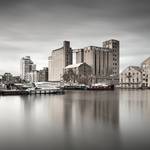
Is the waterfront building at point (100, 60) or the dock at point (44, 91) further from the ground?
the waterfront building at point (100, 60)

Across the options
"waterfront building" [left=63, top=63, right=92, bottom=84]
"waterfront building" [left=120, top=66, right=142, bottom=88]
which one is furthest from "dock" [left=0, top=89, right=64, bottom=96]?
"waterfront building" [left=120, top=66, right=142, bottom=88]

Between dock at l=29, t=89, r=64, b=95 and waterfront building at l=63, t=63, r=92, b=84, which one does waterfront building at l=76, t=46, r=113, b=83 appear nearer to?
waterfront building at l=63, t=63, r=92, b=84

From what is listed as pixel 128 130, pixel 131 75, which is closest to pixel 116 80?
pixel 131 75

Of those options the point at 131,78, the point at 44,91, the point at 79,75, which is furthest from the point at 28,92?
the point at 131,78

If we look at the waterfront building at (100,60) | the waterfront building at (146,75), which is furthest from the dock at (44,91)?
the waterfront building at (100,60)

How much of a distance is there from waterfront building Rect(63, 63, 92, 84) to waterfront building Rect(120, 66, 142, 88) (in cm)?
2165

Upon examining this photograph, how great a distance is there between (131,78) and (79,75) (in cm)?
3225

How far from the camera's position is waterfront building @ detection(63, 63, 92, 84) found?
149m

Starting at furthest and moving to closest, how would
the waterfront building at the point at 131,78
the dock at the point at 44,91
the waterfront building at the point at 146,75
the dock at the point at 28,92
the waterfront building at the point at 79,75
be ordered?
the waterfront building at the point at 79,75
the waterfront building at the point at 131,78
the waterfront building at the point at 146,75
the dock at the point at 44,91
the dock at the point at 28,92

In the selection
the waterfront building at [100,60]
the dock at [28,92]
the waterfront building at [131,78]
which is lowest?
the dock at [28,92]

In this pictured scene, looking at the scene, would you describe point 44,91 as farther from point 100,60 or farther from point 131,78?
point 100,60

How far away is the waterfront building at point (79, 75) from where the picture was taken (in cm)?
14875

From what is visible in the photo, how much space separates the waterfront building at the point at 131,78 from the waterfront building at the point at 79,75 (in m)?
21.7

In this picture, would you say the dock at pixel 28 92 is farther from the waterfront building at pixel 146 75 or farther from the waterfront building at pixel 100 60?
the waterfront building at pixel 100 60
